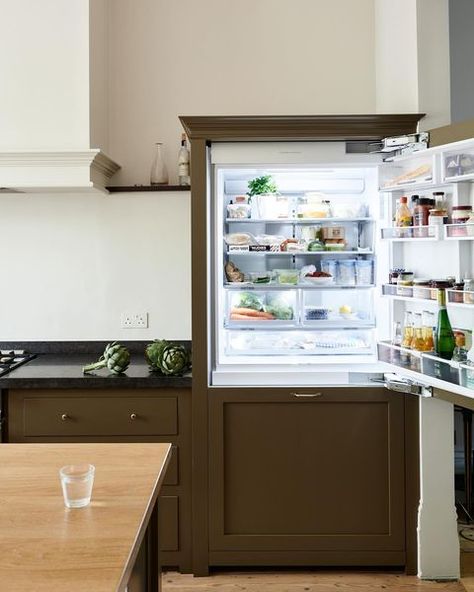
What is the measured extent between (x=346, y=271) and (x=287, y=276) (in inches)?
11.7

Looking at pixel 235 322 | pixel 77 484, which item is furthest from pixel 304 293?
pixel 77 484

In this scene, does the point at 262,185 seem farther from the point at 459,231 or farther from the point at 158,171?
the point at 459,231

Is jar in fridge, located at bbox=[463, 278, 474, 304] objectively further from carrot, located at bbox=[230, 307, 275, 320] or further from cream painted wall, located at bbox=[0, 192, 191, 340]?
cream painted wall, located at bbox=[0, 192, 191, 340]

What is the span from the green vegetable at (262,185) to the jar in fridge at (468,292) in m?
1.12

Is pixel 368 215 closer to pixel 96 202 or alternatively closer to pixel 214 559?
pixel 96 202

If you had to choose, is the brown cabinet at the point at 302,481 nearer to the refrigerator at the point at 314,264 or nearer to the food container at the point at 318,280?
the refrigerator at the point at 314,264

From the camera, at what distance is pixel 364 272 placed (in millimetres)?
3207

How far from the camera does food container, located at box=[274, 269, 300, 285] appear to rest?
3.22m

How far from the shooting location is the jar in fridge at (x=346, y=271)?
322 centimetres

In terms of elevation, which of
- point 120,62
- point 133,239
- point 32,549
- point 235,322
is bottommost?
point 32,549

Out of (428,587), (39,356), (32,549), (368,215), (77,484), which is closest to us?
(32,549)

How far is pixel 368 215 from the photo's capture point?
320 cm

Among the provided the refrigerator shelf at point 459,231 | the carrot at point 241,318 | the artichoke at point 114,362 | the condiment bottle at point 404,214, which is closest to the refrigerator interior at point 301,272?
the carrot at point 241,318

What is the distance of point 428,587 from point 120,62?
3133mm
